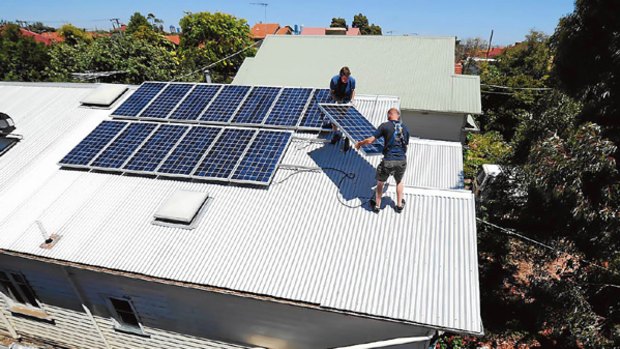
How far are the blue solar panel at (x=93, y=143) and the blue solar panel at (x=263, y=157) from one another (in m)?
5.04

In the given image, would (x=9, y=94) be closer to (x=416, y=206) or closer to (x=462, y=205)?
(x=416, y=206)

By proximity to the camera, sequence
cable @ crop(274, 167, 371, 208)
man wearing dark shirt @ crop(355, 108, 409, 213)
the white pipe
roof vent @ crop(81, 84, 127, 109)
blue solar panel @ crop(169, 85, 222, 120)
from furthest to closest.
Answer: roof vent @ crop(81, 84, 127, 109) → blue solar panel @ crop(169, 85, 222, 120) → cable @ crop(274, 167, 371, 208) → man wearing dark shirt @ crop(355, 108, 409, 213) → the white pipe

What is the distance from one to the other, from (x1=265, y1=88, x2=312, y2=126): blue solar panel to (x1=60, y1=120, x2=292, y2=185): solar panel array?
0.72m

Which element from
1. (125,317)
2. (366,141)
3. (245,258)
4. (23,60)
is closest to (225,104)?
(366,141)

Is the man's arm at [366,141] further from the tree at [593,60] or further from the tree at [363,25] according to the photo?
the tree at [363,25]

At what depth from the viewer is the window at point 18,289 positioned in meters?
9.62

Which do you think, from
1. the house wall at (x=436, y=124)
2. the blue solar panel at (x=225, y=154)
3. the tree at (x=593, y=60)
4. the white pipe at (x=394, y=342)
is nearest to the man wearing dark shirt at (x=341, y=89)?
the blue solar panel at (x=225, y=154)

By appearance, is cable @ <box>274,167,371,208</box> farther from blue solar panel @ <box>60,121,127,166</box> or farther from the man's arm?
blue solar panel @ <box>60,121,127,166</box>

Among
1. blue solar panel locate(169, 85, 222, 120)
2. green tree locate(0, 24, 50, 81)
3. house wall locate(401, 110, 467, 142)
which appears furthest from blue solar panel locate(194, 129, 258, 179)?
green tree locate(0, 24, 50, 81)

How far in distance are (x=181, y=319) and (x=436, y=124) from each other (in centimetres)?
1855

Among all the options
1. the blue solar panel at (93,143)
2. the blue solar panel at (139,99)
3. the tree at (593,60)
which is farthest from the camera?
the blue solar panel at (139,99)

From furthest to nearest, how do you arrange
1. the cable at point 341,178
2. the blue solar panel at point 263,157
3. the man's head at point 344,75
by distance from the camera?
the man's head at point 344,75 → the blue solar panel at point 263,157 → the cable at point 341,178

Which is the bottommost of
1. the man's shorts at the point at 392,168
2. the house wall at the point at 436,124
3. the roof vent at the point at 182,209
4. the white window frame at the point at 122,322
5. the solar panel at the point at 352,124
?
the white window frame at the point at 122,322

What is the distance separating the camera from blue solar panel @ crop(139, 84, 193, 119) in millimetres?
12078
